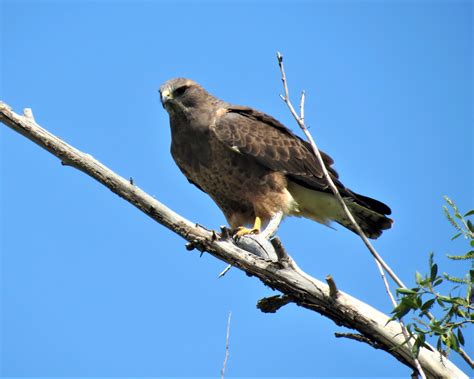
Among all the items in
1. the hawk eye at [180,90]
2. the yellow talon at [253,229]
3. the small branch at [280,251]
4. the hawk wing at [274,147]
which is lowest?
the small branch at [280,251]

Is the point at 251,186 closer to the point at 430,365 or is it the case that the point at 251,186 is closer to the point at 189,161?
the point at 189,161

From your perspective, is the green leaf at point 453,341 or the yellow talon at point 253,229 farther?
the yellow talon at point 253,229

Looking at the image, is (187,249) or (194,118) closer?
(187,249)

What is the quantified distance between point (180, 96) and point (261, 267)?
2.56 m

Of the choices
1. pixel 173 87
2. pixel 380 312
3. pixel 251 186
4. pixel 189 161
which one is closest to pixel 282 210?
pixel 251 186

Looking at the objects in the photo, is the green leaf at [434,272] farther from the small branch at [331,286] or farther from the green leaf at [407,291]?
the small branch at [331,286]

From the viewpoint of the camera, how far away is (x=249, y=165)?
6840 millimetres

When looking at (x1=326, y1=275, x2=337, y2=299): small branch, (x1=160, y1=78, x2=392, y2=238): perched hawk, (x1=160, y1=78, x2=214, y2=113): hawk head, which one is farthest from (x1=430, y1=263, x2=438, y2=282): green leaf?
(x1=160, y1=78, x2=214, y2=113): hawk head

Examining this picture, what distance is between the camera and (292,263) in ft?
16.2

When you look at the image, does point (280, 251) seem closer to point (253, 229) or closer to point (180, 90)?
point (253, 229)

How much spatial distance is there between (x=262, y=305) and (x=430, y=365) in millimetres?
1240

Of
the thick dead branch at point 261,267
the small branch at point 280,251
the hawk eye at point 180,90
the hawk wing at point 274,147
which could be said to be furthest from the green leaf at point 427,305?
the hawk eye at point 180,90

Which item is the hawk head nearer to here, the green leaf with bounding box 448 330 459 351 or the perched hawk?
the perched hawk

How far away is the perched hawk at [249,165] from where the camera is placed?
6.79 meters
